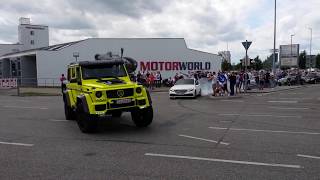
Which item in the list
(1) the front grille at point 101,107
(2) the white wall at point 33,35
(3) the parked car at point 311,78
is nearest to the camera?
(1) the front grille at point 101,107

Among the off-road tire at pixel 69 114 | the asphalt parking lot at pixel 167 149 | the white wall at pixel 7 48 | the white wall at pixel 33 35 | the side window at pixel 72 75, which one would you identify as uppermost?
the white wall at pixel 33 35

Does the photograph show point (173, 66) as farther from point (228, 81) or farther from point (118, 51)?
point (228, 81)

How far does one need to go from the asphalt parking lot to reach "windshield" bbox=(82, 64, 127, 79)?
1587 mm

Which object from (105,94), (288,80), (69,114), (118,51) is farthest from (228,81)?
(288,80)

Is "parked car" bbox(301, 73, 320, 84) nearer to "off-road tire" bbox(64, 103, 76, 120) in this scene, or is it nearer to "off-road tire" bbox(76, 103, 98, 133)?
"off-road tire" bbox(64, 103, 76, 120)

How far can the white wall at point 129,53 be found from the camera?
142 ft

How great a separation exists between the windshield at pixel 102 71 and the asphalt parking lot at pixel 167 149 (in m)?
1.59

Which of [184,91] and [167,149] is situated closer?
[167,149]

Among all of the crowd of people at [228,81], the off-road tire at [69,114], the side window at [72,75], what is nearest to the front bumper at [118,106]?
the side window at [72,75]

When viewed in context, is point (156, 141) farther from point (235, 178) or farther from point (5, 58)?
point (5, 58)

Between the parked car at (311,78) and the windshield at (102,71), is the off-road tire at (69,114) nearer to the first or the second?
the windshield at (102,71)

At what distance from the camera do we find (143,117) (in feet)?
40.7

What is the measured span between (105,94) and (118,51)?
35.4m

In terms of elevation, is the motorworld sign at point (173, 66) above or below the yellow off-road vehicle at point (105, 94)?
above
